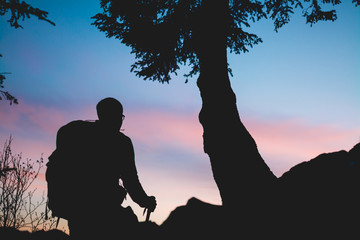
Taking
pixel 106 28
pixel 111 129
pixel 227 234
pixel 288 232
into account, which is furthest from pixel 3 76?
pixel 288 232

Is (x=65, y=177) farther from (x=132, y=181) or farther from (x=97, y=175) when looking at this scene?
(x=132, y=181)

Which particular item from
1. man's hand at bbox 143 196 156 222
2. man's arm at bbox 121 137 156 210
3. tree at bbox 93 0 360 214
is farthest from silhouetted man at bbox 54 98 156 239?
tree at bbox 93 0 360 214

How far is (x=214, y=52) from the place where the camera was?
5.16 metres

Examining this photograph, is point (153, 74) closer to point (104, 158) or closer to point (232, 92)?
point (232, 92)

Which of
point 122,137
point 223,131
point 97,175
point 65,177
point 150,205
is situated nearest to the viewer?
point 65,177

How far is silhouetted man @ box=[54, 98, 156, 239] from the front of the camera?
74.6 inches

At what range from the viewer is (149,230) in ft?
8.54

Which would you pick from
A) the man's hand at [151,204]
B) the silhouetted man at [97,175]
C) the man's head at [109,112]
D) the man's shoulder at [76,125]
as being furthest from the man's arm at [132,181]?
the man's shoulder at [76,125]

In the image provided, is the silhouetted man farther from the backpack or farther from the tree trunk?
the tree trunk

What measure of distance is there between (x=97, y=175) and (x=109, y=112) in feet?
1.90

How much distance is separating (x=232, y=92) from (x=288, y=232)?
300 centimetres

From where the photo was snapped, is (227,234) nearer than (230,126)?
Yes

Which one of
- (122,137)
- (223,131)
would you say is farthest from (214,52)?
(122,137)

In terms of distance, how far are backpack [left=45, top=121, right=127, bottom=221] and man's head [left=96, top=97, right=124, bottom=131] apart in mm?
282
